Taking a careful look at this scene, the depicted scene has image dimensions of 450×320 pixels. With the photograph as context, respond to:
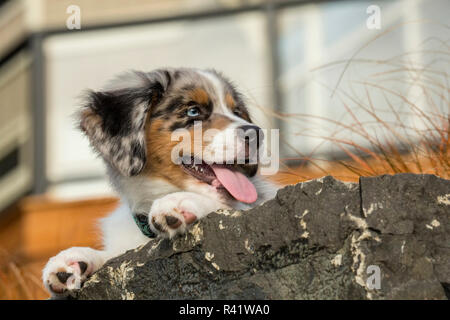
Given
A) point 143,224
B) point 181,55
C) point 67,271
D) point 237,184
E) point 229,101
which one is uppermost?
point 181,55

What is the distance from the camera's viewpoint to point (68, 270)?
9.61 ft

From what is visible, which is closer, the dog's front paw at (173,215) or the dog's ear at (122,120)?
the dog's front paw at (173,215)

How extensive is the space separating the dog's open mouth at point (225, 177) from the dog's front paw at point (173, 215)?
43 centimetres

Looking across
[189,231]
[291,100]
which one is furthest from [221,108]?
[291,100]

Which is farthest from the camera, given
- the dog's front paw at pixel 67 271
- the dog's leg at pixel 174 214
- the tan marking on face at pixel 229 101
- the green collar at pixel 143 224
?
the tan marking on face at pixel 229 101

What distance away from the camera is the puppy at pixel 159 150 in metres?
3.20

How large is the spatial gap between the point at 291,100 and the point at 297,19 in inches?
Answer: 41.6

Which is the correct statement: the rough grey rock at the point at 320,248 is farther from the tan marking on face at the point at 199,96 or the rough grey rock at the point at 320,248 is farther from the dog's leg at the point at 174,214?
the tan marking on face at the point at 199,96

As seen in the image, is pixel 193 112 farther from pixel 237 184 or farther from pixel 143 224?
pixel 143 224

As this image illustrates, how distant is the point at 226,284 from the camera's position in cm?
260

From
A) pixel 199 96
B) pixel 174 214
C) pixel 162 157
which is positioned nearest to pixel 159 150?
pixel 162 157

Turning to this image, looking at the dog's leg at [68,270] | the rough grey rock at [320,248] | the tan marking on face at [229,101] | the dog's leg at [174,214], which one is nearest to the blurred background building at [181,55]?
the tan marking on face at [229,101]

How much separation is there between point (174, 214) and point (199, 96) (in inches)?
38.2

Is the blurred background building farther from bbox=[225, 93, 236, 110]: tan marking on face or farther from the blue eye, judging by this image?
the blue eye
